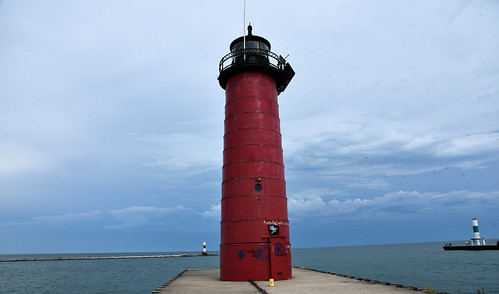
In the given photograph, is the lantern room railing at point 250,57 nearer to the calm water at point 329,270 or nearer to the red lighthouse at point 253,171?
the red lighthouse at point 253,171

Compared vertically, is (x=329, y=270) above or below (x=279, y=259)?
below

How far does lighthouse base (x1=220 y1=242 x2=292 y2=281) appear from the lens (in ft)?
61.8

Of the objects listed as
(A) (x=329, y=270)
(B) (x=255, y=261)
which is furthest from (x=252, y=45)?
(A) (x=329, y=270)

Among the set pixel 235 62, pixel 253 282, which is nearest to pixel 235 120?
pixel 235 62

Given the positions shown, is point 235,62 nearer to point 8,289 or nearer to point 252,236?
point 252,236

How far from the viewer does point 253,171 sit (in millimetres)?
20031

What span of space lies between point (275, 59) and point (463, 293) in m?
23.5

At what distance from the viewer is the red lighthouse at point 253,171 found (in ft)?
62.8

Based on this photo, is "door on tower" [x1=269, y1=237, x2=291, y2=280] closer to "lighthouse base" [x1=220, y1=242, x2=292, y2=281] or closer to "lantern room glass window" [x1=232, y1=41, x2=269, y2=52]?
"lighthouse base" [x1=220, y1=242, x2=292, y2=281]

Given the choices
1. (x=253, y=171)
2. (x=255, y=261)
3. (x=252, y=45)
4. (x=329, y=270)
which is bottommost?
(x=329, y=270)

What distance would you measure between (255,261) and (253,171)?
5126mm

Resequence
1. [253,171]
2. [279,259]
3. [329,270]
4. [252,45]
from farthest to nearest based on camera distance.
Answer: [329,270] → [252,45] → [253,171] → [279,259]

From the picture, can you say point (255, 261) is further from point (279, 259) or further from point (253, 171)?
point (253, 171)

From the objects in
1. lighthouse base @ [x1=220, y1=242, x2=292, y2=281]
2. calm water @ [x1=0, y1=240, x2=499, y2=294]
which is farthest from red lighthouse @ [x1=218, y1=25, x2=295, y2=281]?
calm water @ [x1=0, y1=240, x2=499, y2=294]
